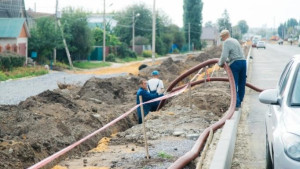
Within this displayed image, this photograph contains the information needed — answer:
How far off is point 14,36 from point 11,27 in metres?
1.85

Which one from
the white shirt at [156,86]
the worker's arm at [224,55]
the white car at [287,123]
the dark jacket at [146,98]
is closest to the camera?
the white car at [287,123]

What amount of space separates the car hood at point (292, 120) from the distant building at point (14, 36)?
133 feet

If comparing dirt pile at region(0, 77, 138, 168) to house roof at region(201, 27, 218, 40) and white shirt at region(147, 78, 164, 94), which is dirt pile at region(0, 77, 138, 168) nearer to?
white shirt at region(147, 78, 164, 94)

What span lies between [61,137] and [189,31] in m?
99.1

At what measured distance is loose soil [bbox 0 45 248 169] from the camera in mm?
9570

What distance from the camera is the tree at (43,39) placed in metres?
47.2

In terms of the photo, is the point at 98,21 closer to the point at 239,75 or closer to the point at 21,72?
the point at 21,72

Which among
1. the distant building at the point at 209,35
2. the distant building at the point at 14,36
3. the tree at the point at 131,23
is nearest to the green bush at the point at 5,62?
the distant building at the point at 14,36

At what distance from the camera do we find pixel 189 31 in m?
110

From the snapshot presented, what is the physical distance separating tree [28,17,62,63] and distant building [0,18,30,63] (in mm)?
833

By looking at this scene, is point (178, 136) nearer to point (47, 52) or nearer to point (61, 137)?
point (61, 137)

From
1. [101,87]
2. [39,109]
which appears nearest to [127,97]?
[101,87]

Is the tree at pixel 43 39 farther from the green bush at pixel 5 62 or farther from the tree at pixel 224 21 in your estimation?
the tree at pixel 224 21

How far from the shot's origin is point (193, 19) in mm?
115500
